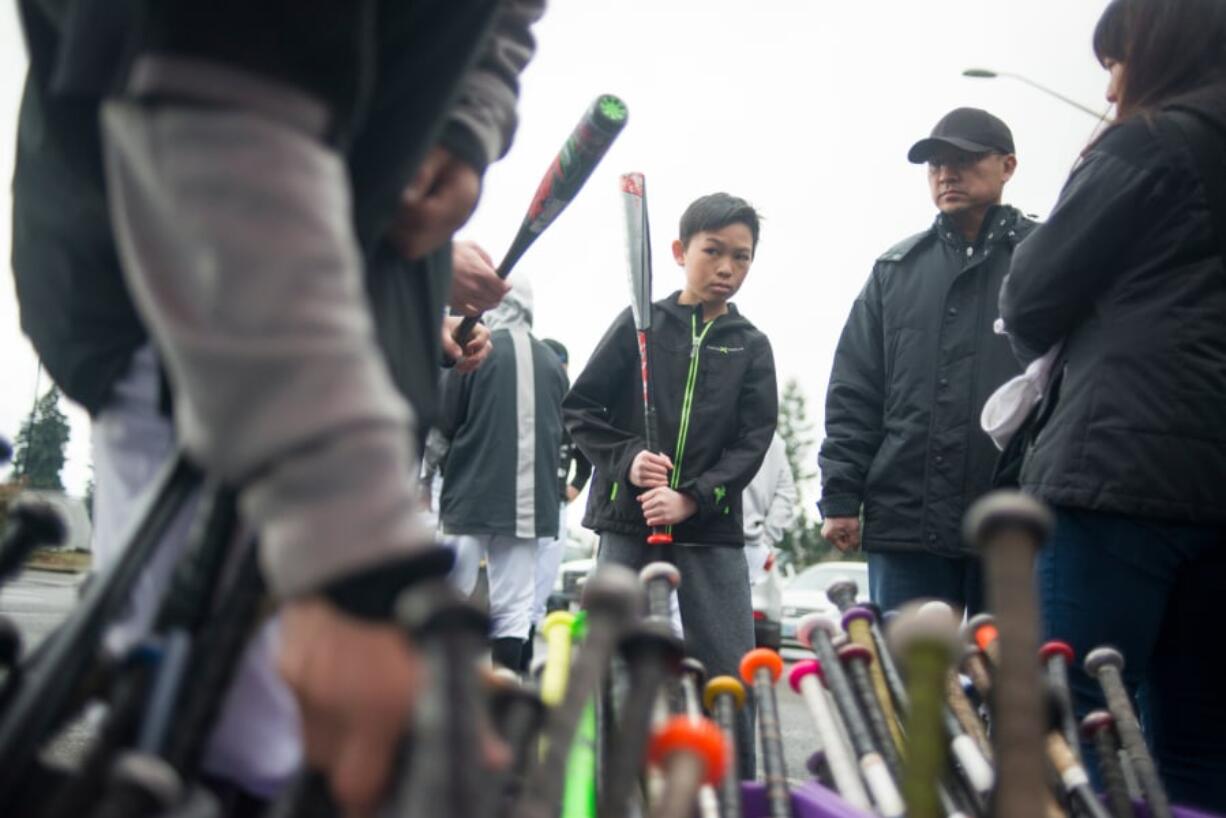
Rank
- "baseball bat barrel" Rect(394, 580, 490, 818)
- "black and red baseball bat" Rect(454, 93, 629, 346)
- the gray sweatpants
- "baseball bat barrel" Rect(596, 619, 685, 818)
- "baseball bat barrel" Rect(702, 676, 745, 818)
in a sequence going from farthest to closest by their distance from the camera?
the gray sweatpants, "black and red baseball bat" Rect(454, 93, 629, 346), "baseball bat barrel" Rect(702, 676, 745, 818), "baseball bat barrel" Rect(596, 619, 685, 818), "baseball bat barrel" Rect(394, 580, 490, 818)

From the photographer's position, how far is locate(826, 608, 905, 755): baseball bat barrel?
68.1 inches

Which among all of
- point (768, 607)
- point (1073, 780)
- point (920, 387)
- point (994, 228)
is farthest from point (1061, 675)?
point (768, 607)

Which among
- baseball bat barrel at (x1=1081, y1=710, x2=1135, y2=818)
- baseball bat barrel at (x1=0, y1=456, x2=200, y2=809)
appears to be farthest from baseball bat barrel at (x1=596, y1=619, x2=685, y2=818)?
baseball bat barrel at (x1=1081, y1=710, x2=1135, y2=818)

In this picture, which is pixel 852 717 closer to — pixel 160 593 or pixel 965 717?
pixel 965 717

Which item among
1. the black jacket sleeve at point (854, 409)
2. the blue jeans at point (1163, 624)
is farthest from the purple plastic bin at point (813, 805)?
the black jacket sleeve at point (854, 409)

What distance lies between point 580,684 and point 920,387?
2636 mm

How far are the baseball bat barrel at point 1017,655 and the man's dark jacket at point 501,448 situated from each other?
4.05 m

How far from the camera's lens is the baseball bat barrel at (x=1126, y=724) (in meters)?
1.55

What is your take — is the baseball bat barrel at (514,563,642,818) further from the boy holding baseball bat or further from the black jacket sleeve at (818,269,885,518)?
the boy holding baseball bat

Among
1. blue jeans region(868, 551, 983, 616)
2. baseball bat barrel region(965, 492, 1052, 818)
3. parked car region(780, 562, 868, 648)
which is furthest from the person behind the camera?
parked car region(780, 562, 868, 648)

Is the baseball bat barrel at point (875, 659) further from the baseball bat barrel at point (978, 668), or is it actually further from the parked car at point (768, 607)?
the parked car at point (768, 607)

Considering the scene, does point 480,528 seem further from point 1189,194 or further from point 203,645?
point 203,645

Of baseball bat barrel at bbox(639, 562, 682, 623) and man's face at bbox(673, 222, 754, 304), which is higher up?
man's face at bbox(673, 222, 754, 304)

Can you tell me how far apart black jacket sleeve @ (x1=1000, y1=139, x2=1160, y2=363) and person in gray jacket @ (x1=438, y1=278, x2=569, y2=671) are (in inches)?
112
